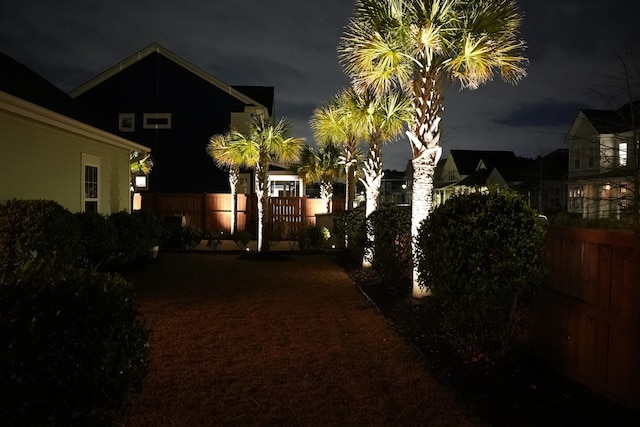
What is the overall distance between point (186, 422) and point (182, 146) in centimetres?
2544

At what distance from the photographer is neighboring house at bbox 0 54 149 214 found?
32.2 feet

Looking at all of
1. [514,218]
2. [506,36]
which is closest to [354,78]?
[506,36]

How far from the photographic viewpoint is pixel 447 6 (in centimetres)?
895

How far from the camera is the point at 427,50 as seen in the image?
927 cm

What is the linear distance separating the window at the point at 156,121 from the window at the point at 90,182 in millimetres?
15069

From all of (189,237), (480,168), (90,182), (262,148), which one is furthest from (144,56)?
(480,168)

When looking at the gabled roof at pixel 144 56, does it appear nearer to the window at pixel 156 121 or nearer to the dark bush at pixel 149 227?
the window at pixel 156 121

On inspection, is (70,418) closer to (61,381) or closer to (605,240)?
(61,381)

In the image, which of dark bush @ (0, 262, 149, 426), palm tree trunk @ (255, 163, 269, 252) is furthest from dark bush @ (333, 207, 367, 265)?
dark bush @ (0, 262, 149, 426)

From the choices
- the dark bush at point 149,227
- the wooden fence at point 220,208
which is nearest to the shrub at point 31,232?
the dark bush at point 149,227

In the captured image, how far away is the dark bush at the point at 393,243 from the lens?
34.9 ft

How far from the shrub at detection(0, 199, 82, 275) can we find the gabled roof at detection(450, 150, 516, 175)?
4488cm

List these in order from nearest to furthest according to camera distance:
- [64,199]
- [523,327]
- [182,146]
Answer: [523,327], [64,199], [182,146]

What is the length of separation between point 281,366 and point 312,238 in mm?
13684
